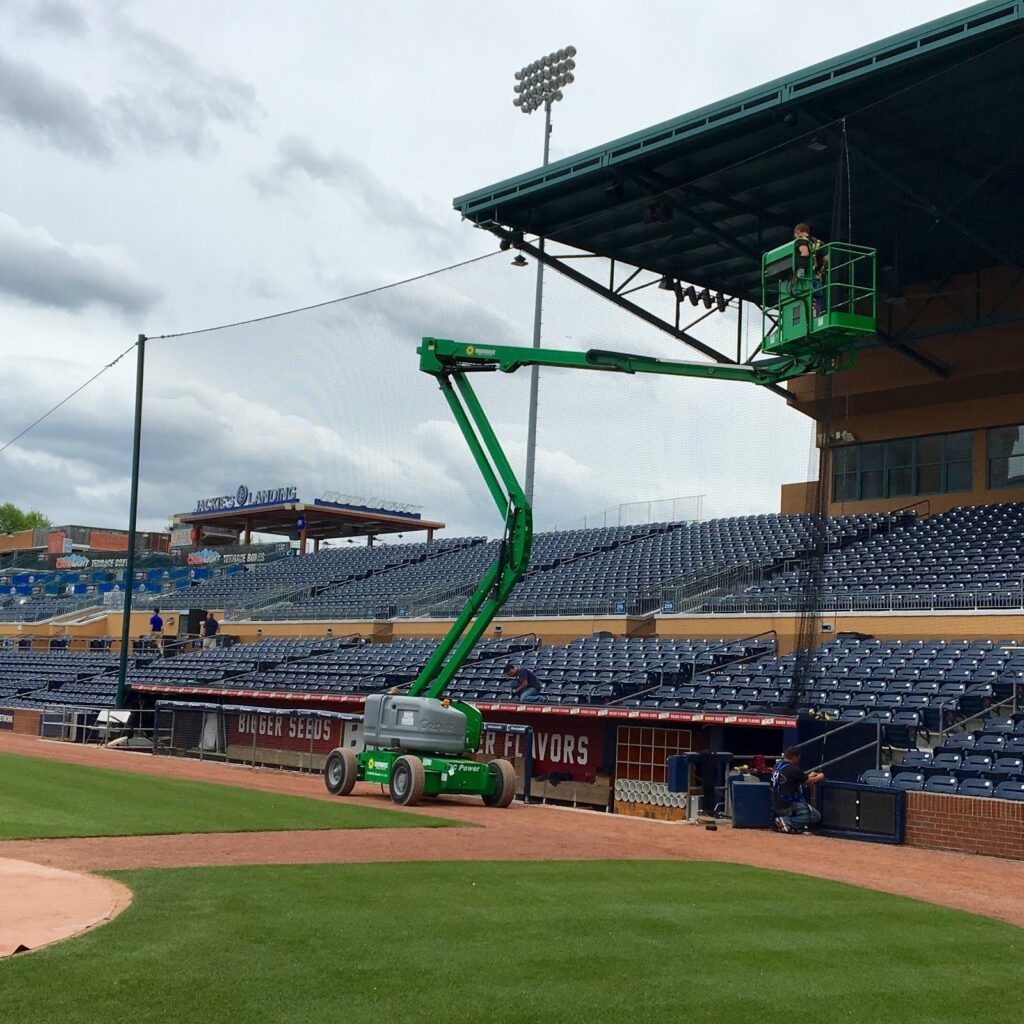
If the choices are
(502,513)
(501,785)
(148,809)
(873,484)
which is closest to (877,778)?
(501,785)

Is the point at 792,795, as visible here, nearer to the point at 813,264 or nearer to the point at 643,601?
the point at 813,264

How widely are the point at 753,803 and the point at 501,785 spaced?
14.1 ft

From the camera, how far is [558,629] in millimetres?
33125

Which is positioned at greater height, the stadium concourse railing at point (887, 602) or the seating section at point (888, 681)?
the stadium concourse railing at point (887, 602)

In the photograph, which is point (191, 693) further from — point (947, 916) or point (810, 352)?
point (947, 916)

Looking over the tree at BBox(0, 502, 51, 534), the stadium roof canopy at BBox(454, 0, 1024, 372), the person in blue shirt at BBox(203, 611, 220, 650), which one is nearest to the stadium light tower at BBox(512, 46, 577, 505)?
the stadium roof canopy at BBox(454, 0, 1024, 372)

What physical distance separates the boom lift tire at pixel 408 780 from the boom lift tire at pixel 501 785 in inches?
52.1

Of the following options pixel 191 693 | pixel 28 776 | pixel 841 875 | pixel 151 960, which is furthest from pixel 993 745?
pixel 191 693

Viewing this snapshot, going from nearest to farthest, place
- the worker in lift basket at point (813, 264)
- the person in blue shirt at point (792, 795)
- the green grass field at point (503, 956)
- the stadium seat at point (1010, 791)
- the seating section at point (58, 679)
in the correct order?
1. the green grass field at point (503, 956)
2. the stadium seat at point (1010, 791)
3. the person in blue shirt at point (792, 795)
4. the worker in lift basket at point (813, 264)
5. the seating section at point (58, 679)

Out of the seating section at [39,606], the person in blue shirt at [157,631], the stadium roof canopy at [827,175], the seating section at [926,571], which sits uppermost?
the stadium roof canopy at [827,175]

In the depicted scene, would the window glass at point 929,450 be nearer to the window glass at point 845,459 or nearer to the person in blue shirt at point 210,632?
the window glass at point 845,459

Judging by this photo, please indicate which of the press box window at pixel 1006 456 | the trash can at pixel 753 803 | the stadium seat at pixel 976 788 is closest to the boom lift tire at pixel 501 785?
the trash can at pixel 753 803

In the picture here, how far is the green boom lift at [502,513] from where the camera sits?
1823cm

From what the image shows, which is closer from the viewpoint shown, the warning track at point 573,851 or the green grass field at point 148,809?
the warning track at point 573,851
